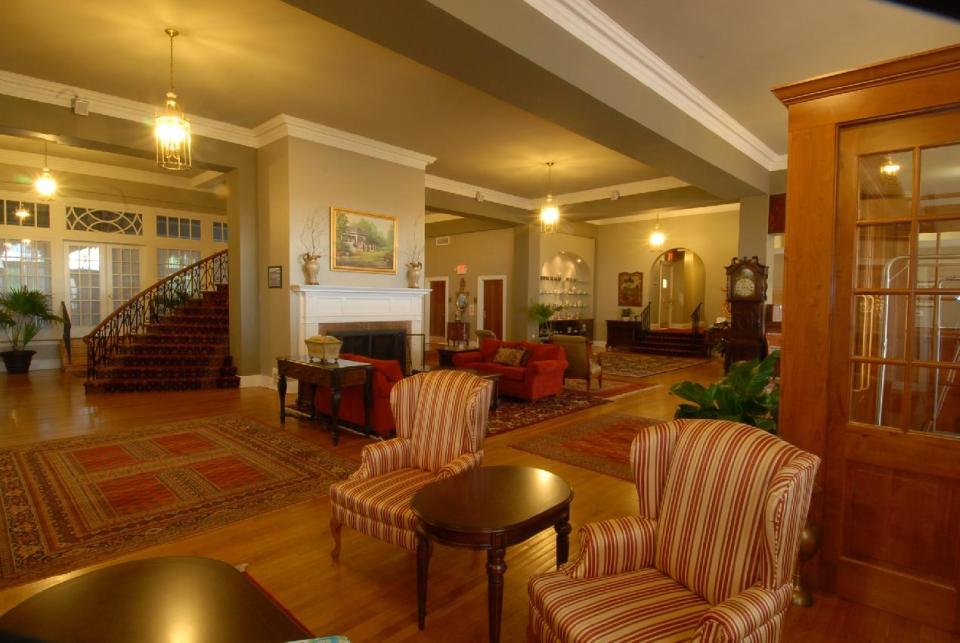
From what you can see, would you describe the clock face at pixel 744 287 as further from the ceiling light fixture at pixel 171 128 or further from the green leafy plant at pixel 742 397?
the ceiling light fixture at pixel 171 128

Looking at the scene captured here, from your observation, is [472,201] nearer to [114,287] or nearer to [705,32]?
[705,32]

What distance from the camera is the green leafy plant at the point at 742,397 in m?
2.80

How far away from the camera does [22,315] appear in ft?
28.5

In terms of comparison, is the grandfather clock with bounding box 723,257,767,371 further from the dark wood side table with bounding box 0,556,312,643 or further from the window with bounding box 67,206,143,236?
the window with bounding box 67,206,143,236

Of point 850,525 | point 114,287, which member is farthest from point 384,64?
point 114,287

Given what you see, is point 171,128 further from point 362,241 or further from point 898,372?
point 898,372

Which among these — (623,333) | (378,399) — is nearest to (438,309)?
(623,333)

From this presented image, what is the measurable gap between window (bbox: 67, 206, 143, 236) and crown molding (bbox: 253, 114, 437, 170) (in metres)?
4.91

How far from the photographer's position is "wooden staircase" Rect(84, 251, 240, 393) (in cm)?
728

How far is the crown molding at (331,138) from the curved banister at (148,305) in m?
3.69

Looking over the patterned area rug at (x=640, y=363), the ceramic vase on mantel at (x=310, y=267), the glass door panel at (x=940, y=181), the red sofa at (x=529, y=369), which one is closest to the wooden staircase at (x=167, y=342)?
the ceramic vase on mantel at (x=310, y=267)

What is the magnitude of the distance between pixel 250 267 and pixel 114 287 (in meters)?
4.79

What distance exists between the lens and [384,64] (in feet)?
16.0

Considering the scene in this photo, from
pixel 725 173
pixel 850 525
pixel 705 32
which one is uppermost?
pixel 705 32
